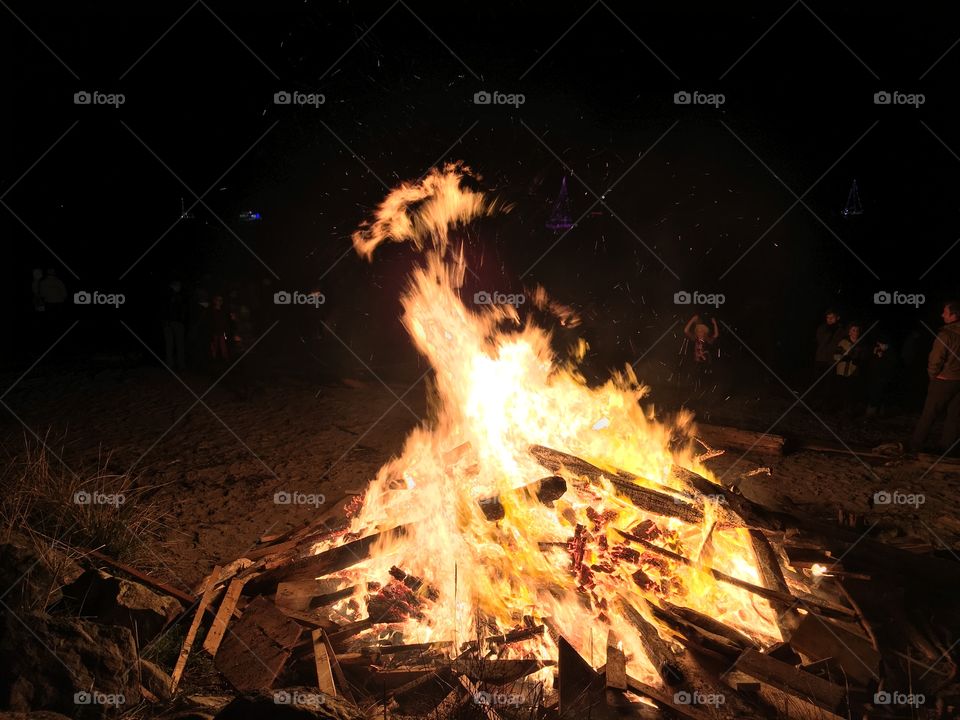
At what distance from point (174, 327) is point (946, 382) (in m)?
16.2

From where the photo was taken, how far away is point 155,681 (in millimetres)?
3607

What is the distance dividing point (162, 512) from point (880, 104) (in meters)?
24.6

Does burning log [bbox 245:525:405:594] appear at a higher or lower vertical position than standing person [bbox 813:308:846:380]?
lower

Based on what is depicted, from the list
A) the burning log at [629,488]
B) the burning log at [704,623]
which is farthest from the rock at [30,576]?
the burning log at [704,623]

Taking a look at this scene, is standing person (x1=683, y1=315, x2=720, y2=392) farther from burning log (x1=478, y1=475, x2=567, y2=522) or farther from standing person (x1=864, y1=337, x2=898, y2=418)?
burning log (x1=478, y1=475, x2=567, y2=522)

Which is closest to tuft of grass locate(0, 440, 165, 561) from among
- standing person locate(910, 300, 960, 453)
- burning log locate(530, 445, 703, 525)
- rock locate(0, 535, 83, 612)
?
rock locate(0, 535, 83, 612)

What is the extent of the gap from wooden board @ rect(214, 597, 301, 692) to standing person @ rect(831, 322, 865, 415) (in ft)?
37.3

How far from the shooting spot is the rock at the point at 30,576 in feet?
12.1

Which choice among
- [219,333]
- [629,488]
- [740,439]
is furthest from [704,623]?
[219,333]

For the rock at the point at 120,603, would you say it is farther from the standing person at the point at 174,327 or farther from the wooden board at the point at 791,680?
the standing person at the point at 174,327

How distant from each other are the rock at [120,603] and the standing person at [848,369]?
12267 millimetres

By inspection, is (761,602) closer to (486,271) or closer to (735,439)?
(735,439)

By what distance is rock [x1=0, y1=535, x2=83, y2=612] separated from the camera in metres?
3.68

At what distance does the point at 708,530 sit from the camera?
206 inches
